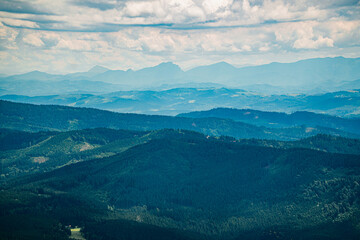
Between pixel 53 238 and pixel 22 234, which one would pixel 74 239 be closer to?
pixel 53 238

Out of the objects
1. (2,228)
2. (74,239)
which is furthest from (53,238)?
(2,228)

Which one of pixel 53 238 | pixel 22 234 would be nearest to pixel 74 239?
pixel 53 238

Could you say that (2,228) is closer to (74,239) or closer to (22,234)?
(22,234)

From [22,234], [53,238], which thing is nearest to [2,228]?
[22,234]

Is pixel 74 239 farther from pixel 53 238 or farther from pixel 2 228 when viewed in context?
pixel 2 228

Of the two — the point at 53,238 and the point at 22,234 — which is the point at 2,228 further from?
the point at 53,238
